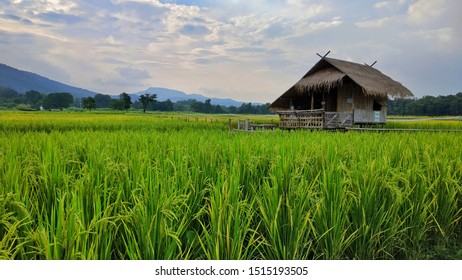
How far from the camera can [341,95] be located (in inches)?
616

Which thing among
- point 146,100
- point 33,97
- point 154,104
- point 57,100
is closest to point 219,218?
point 33,97

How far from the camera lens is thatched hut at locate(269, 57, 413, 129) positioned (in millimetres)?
14516

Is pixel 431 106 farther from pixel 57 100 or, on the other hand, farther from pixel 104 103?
pixel 104 103

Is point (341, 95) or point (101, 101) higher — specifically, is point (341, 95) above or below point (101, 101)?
below

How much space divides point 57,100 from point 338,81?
1300cm

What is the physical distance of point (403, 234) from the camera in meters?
2.17

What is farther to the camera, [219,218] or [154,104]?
[154,104]

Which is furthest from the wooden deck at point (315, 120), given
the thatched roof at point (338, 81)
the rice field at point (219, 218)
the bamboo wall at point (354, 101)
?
the rice field at point (219, 218)

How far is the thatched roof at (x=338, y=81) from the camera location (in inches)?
570

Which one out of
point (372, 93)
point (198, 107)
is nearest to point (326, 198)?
point (372, 93)

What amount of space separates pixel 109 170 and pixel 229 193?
120 cm

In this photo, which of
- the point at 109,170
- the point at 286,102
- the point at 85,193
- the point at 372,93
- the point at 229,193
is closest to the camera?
the point at 229,193

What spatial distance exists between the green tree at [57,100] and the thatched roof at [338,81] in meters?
11.0

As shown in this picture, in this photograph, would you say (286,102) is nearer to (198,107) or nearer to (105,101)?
(105,101)
